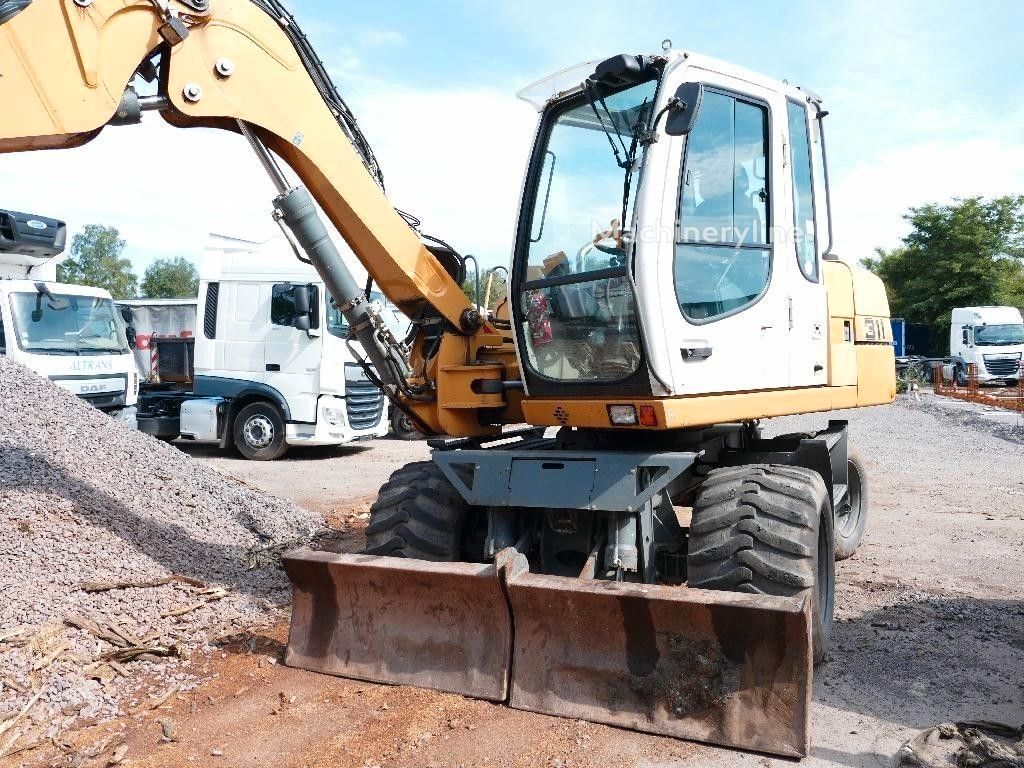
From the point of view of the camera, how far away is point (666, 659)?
11.1 feet

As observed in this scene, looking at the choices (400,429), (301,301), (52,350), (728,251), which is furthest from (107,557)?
(400,429)

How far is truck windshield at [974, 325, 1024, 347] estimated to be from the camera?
25.2 m

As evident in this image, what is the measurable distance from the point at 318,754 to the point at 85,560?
2.37 metres

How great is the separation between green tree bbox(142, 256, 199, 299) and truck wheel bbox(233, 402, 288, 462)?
144 ft

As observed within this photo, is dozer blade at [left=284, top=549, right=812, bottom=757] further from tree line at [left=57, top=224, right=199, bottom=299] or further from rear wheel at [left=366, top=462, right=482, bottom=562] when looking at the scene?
tree line at [left=57, top=224, right=199, bottom=299]

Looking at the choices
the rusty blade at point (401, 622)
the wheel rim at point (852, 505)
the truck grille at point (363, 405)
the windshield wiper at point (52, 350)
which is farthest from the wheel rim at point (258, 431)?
the rusty blade at point (401, 622)

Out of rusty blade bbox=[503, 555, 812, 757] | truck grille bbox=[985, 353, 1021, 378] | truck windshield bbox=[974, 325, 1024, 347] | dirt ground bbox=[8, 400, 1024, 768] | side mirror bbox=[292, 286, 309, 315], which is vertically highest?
truck windshield bbox=[974, 325, 1024, 347]

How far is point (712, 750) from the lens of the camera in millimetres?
3279

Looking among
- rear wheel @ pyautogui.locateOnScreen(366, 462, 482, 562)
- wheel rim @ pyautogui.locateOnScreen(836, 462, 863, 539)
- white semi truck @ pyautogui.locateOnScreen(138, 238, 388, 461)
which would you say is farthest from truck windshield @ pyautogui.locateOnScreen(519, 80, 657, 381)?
white semi truck @ pyautogui.locateOnScreen(138, 238, 388, 461)

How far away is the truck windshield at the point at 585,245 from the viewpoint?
13.0 feet

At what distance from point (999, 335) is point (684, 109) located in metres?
25.4

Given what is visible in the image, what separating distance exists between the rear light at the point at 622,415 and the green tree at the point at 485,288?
115cm

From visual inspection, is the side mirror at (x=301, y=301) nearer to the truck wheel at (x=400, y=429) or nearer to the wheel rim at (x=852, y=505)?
the truck wheel at (x=400, y=429)

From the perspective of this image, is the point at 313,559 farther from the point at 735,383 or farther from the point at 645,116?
the point at 645,116
